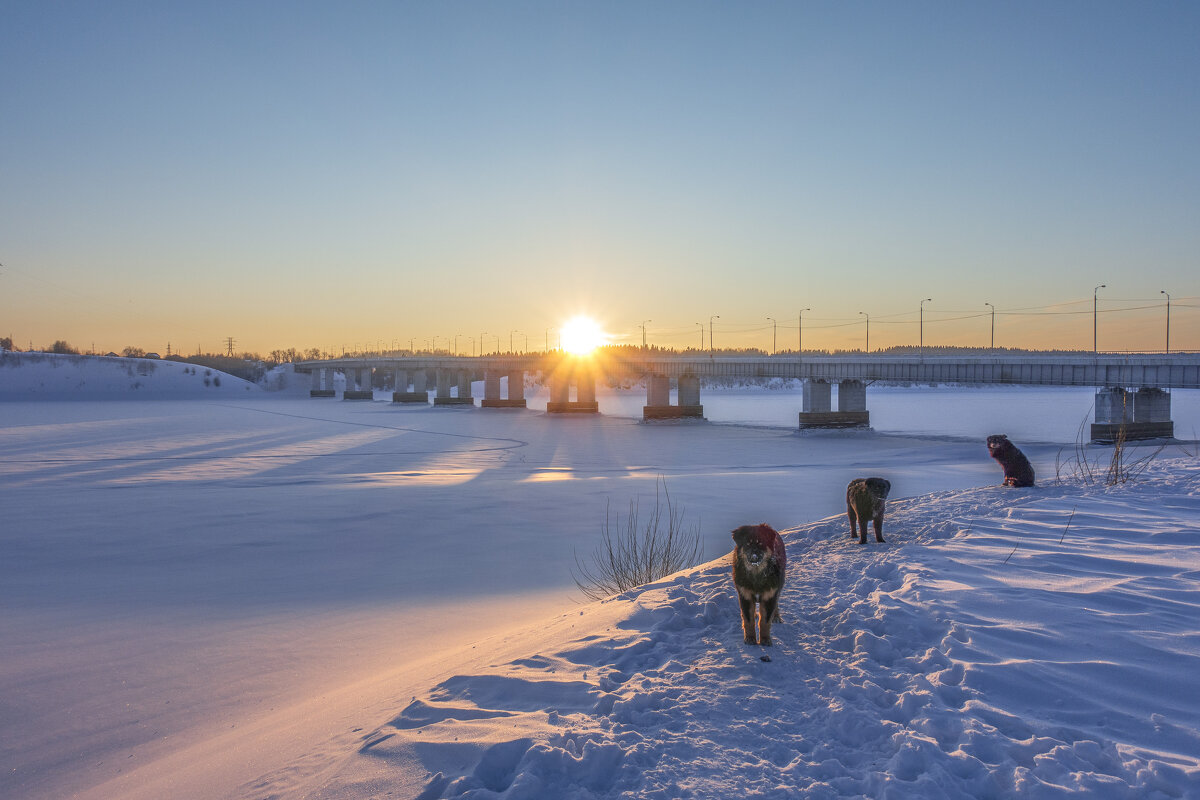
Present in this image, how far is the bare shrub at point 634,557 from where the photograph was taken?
10.6 metres

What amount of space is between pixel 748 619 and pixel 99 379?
146m

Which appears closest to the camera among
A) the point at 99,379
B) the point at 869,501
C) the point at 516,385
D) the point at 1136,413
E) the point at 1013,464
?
the point at 869,501

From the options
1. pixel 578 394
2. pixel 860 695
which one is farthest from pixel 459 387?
pixel 860 695

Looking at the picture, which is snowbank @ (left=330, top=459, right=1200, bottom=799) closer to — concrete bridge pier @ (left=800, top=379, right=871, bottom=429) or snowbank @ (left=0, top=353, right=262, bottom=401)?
concrete bridge pier @ (left=800, top=379, right=871, bottom=429)

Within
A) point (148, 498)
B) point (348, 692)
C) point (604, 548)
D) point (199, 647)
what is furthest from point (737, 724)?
point (148, 498)

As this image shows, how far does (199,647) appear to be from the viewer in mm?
8852

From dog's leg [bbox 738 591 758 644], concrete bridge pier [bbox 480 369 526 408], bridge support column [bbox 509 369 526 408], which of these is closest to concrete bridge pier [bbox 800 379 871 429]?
concrete bridge pier [bbox 480 369 526 408]

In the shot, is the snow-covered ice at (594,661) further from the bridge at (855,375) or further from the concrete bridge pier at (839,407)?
the concrete bridge pier at (839,407)

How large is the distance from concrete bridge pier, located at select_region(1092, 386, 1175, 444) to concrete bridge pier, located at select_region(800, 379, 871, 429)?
19.0m

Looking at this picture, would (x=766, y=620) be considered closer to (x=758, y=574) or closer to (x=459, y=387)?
(x=758, y=574)

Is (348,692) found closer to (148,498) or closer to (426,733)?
(426,733)

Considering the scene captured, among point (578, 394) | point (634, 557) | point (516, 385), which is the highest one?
point (516, 385)

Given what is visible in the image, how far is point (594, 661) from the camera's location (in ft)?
19.5

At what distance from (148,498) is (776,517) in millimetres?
18798
